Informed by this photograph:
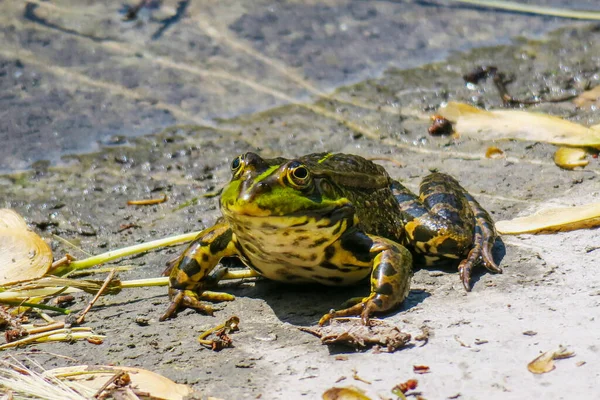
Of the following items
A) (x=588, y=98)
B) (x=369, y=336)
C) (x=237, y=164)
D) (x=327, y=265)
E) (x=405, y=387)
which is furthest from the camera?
(x=588, y=98)

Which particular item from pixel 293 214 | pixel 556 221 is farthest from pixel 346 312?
pixel 556 221

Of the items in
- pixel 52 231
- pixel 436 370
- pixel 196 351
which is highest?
pixel 436 370

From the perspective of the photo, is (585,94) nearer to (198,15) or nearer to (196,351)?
(198,15)

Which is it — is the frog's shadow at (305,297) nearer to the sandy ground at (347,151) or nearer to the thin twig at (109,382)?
the sandy ground at (347,151)

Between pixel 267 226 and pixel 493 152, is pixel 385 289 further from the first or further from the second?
pixel 493 152

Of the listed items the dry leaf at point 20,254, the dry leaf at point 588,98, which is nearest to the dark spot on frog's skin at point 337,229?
the dry leaf at point 20,254

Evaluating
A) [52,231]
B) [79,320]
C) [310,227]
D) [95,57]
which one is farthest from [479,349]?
[95,57]

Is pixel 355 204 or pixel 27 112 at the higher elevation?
pixel 355 204
